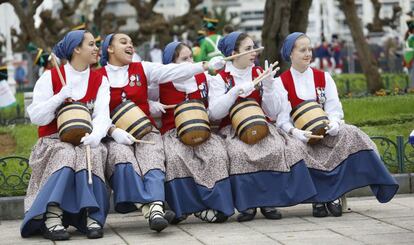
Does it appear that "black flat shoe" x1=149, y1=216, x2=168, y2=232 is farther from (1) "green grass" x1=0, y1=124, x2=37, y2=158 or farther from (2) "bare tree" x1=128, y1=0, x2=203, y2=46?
(2) "bare tree" x1=128, y1=0, x2=203, y2=46

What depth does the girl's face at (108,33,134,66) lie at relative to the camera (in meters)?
10.8

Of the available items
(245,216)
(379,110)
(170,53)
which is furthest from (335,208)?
(379,110)

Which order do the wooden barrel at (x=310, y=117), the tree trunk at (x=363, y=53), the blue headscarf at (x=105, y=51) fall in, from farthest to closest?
the tree trunk at (x=363, y=53) < the blue headscarf at (x=105, y=51) < the wooden barrel at (x=310, y=117)

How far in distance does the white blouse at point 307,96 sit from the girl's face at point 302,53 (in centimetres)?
8

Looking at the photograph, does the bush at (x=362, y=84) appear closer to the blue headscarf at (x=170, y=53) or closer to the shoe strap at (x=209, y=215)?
the blue headscarf at (x=170, y=53)

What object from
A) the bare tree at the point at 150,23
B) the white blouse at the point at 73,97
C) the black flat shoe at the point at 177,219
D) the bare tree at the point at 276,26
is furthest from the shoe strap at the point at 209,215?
the bare tree at the point at 150,23

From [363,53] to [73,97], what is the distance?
13.2 metres

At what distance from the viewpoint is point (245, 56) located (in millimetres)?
10922

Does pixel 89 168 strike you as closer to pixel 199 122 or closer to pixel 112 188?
pixel 112 188

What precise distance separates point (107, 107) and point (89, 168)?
743 millimetres

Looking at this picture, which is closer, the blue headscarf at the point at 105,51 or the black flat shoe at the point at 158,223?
the black flat shoe at the point at 158,223

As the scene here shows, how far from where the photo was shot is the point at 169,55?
36.7ft

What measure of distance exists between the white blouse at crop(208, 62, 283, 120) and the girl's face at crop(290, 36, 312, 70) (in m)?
0.29

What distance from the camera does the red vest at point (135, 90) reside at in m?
10.7
